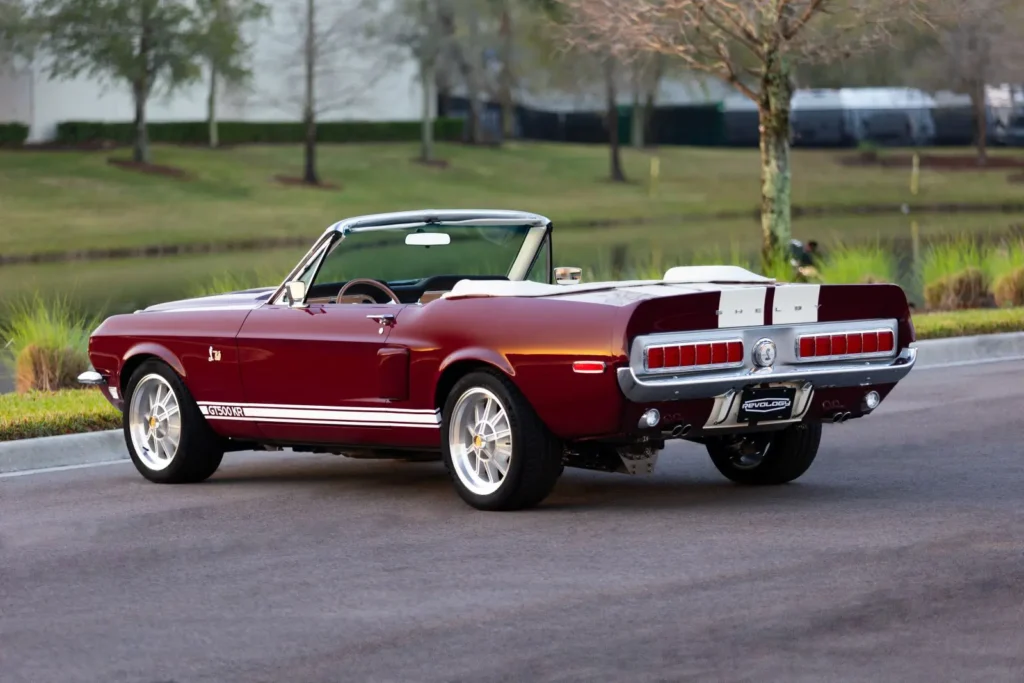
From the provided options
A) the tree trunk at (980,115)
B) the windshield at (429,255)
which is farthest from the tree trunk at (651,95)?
the windshield at (429,255)

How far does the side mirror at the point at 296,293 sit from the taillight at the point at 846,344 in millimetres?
2667

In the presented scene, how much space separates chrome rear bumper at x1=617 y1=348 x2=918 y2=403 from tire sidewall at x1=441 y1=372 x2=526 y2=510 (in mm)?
637

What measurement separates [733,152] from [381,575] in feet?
245

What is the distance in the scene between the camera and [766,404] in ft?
31.0

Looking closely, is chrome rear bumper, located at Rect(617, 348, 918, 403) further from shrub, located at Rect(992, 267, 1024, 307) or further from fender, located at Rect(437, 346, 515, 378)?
shrub, located at Rect(992, 267, 1024, 307)

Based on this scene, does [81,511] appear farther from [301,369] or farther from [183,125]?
[183,125]

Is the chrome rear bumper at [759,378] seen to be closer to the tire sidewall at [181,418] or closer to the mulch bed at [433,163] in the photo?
the tire sidewall at [181,418]

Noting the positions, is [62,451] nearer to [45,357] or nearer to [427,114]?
[45,357]

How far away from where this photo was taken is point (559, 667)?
Answer: 6500mm

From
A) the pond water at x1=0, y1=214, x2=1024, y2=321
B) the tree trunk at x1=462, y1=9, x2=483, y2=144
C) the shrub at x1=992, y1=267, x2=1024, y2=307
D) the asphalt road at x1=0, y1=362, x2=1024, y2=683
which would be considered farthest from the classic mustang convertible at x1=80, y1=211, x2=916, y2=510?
the tree trunk at x1=462, y1=9, x2=483, y2=144

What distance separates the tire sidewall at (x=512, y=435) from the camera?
939cm

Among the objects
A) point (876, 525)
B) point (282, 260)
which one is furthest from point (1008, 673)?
point (282, 260)

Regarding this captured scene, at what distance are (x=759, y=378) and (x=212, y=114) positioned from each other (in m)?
59.4

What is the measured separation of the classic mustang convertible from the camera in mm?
9188
